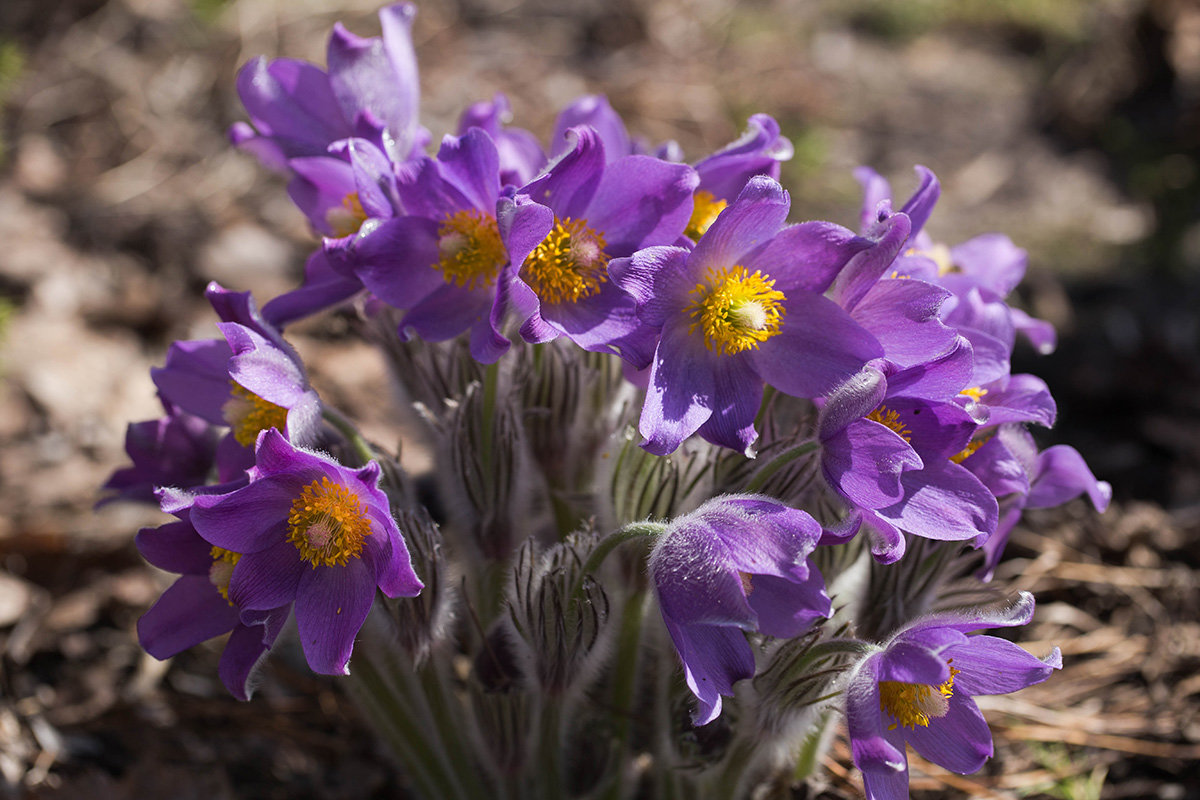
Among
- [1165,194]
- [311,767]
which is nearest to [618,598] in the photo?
[311,767]

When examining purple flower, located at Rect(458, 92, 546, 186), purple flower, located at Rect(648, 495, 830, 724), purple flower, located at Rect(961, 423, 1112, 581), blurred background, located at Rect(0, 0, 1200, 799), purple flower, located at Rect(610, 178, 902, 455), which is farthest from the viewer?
blurred background, located at Rect(0, 0, 1200, 799)

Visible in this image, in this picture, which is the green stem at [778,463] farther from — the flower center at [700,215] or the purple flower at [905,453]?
the flower center at [700,215]

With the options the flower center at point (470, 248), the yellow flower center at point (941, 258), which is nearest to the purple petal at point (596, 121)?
the flower center at point (470, 248)

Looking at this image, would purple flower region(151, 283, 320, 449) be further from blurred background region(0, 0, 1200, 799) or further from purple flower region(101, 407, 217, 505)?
blurred background region(0, 0, 1200, 799)

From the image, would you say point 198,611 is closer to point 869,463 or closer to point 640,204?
point 640,204

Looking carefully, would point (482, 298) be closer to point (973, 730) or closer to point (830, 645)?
point (830, 645)

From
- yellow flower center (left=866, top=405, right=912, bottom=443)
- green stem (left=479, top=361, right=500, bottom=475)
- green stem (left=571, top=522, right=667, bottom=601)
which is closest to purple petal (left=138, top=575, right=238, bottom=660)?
green stem (left=479, top=361, right=500, bottom=475)
